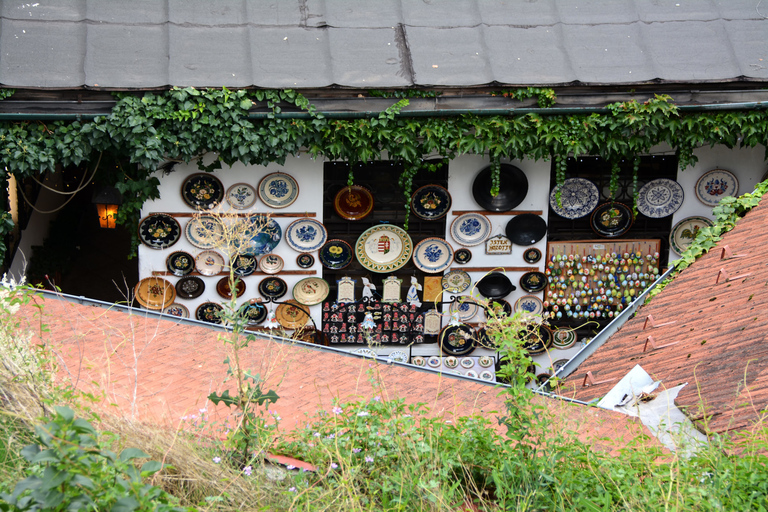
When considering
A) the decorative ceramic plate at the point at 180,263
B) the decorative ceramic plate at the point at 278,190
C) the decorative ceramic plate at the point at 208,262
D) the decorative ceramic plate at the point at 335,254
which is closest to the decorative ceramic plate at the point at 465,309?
the decorative ceramic plate at the point at 335,254

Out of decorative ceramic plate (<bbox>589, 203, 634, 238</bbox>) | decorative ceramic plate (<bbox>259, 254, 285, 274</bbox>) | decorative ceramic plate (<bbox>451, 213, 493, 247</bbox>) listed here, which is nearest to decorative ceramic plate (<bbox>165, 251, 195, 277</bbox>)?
decorative ceramic plate (<bbox>259, 254, 285, 274</bbox>)

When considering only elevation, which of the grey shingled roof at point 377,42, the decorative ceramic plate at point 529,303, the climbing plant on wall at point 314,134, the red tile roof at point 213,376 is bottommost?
the red tile roof at point 213,376

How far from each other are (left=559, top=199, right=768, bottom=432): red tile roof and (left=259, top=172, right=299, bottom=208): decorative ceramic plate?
409 centimetres

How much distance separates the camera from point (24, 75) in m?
7.00

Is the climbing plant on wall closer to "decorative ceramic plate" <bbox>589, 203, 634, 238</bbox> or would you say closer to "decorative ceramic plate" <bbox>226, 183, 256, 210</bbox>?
"decorative ceramic plate" <bbox>226, 183, 256, 210</bbox>

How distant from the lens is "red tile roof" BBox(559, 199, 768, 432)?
4.19 meters

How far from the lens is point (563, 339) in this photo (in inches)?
361

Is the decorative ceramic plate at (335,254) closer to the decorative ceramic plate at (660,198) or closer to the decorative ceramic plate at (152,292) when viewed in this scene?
the decorative ceramic plate at (152,292)

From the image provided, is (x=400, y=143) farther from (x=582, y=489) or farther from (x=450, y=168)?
(x=582, y=489)

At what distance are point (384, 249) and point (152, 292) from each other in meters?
2.91

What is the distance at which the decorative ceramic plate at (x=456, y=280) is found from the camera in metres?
8.73

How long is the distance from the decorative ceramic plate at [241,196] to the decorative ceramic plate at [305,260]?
884mm

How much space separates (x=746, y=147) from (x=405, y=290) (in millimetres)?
4788

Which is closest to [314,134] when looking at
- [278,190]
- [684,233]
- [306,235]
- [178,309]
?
[278,190]
